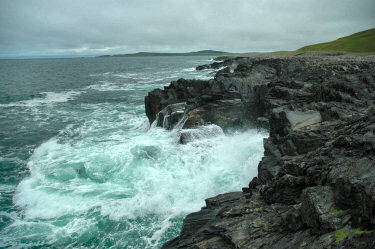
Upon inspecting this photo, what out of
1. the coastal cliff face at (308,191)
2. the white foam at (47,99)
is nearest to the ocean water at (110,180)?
the coastal cliff face at (308,191)

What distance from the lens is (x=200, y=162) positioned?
19156 millimetres

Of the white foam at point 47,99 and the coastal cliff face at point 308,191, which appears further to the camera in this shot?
the white foam at point 47,99

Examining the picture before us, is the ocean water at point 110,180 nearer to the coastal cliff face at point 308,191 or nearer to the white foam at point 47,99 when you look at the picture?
the coastal cliff face at point 308,191

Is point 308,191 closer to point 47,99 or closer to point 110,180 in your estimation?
point 110,180

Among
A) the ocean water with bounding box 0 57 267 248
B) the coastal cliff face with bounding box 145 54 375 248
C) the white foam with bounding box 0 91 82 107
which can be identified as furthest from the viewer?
the white foam with bounding box 0 91 82 107

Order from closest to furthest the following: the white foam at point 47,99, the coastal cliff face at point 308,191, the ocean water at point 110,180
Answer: the coastal cliff face at point 308,191 → the ocean water at point 110,180 → the white foam at point 47,99

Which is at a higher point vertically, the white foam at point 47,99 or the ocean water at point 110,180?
Answer: the white foam at point 47,99

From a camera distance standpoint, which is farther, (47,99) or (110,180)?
(47,99)

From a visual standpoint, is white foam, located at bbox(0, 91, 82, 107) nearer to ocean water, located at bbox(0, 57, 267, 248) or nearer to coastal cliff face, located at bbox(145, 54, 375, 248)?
ocean water, located at bbox(0, 57, 267, 248)

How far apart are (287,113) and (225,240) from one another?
34.7ft

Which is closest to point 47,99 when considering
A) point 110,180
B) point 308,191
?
point 110,180

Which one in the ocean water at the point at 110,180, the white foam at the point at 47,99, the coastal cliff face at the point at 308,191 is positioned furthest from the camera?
the white foam at the point at 47,99

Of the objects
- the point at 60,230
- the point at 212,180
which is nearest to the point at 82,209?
the point at 60,230

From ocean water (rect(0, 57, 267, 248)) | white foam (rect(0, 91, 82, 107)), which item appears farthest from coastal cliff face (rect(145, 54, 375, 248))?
white foam (rect(0, 91, 82, 107))
